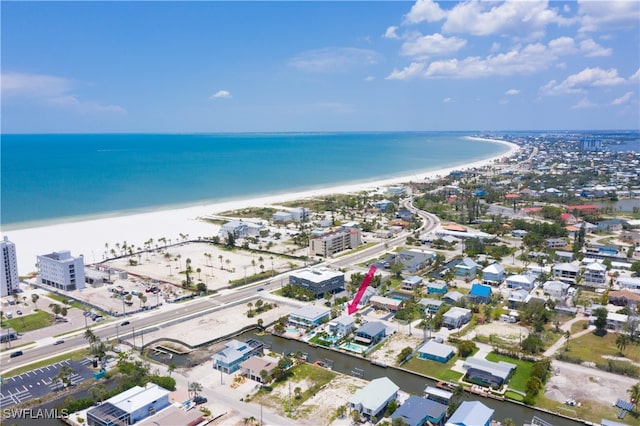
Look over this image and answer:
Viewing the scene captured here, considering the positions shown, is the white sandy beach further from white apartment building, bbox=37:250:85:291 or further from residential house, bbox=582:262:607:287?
residential house, bbox=582:262:607:287

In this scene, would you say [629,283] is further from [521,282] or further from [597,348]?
[597,348]

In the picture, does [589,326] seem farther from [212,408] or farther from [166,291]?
[166,291]

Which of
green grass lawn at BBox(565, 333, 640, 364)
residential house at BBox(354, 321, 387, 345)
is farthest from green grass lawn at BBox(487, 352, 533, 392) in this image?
residential house at BBox(354, 321, 387, 345)

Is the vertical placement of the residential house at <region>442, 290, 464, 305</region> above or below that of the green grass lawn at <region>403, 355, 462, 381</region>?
above

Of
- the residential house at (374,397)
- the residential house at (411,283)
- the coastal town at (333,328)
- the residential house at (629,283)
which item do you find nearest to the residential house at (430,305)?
the coastal town at (333,328)

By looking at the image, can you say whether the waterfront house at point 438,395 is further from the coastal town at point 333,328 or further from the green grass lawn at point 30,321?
the green grass lawn at point 30,321

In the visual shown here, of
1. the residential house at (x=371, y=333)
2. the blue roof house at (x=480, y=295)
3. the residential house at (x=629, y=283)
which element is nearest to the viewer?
the residential house at (x=371, y=333)

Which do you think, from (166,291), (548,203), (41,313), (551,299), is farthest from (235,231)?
(548,203)

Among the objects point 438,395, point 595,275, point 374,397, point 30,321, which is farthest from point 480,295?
point 30,321
